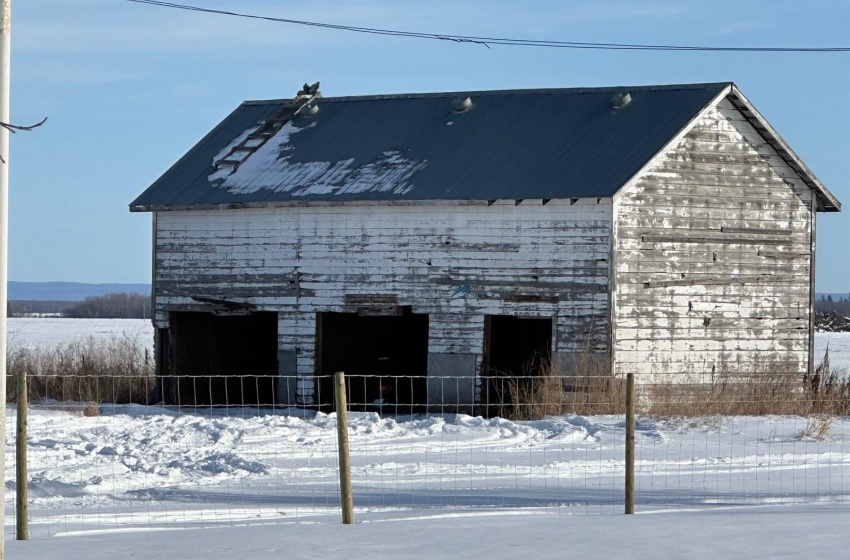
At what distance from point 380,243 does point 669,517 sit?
14040mm

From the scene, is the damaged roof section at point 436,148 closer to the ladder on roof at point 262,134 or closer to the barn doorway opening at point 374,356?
the ladder on roof at point 262,134

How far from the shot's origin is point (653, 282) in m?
24.0

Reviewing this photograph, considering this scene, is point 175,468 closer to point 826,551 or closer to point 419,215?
point 826,551

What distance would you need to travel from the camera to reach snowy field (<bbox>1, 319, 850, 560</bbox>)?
33.8ft

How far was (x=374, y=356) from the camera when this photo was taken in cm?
3025

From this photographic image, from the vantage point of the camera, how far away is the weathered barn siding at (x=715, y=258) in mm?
23797

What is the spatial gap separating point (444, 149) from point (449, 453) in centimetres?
980

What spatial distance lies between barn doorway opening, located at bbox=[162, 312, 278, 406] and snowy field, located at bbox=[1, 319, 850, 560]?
430 centimetres

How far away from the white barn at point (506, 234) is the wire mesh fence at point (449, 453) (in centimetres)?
86

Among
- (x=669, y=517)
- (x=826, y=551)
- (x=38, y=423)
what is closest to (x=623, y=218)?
(x=38, y=423)

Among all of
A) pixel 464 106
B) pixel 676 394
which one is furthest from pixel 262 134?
pixel 676 394

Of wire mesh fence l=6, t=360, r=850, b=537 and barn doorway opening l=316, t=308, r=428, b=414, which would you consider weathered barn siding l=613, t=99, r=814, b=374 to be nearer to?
wire mesh fence l=6, t=360, r=850, b=537

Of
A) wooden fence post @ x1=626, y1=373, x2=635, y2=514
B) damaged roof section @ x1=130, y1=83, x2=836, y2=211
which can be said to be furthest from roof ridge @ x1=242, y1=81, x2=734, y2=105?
wooden fence post @ x1=626, y1=373, x2=635, y2=514

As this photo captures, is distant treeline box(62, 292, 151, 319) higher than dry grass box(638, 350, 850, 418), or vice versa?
distant treeline box(62, 292, 151, 319)
